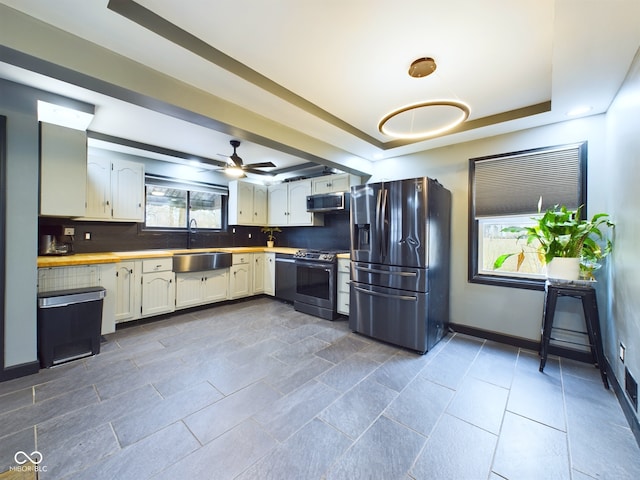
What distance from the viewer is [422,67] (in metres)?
1.91

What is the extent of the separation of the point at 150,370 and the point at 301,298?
2158 millimetres

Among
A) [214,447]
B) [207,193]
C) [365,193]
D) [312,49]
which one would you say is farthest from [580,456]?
[207,193]

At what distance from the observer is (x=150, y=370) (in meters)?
2.29

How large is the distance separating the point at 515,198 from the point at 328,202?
2.40m

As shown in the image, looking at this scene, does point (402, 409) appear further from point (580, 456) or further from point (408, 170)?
point (408, 170)

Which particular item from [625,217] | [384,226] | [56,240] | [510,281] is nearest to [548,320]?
[510,281]

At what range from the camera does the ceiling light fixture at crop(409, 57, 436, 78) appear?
73.1 inches

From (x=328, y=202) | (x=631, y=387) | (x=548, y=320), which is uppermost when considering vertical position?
(x=328, y=202)

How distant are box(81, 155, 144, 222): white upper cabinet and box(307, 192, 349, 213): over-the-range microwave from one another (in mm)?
2482

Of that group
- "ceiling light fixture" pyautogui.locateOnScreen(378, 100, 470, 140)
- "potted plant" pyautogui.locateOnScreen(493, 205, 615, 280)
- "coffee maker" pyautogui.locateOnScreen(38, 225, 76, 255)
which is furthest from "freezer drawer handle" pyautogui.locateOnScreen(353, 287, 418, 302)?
"coffee maker" pyautogui.locateOnScreen(38, 225, 76, 255)

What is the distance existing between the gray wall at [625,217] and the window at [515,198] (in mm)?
273

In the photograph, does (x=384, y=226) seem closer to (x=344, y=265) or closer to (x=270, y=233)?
(x=344, y=265)

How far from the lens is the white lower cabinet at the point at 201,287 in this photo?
378cm

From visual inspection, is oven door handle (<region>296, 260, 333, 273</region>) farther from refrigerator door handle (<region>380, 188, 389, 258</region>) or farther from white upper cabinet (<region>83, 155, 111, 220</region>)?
white upper cabinet (<region>83, 155, 111, 220</region>)
